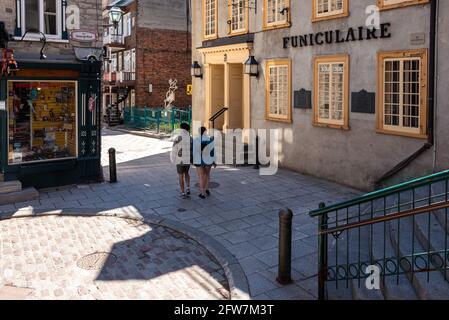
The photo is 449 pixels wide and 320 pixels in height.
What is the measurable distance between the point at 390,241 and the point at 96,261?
459 centimetres

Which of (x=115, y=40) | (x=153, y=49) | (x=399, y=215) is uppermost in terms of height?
(x=115, y=40)

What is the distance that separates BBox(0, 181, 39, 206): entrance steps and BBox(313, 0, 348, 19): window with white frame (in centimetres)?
880

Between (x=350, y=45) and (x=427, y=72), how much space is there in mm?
2461

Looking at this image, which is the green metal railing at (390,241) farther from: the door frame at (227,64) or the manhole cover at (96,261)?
the door frame at (227,64)

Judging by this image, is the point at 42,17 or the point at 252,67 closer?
the point at 42,17

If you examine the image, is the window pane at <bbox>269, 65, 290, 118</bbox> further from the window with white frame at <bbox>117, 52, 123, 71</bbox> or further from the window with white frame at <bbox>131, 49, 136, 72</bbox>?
the window with white frame at <bbox>117, 52, 123, 71</bbox>

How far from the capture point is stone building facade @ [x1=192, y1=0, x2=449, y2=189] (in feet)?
30.9

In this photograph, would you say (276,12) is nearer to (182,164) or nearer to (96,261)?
(182,164)

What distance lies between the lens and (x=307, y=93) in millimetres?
12820

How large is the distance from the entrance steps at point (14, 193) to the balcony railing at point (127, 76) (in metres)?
22.7

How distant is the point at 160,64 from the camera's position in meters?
33.1

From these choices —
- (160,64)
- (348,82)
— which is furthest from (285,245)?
(160,64)

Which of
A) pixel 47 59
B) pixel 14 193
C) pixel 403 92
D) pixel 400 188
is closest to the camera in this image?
pixel 400 188

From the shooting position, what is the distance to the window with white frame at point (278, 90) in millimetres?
13562
